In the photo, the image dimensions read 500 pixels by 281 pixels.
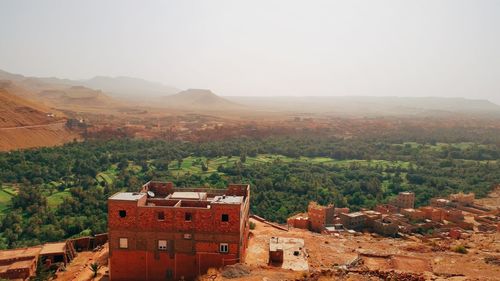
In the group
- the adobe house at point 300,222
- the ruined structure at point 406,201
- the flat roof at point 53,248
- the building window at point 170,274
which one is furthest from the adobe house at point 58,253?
the ruined structure at point 406,201

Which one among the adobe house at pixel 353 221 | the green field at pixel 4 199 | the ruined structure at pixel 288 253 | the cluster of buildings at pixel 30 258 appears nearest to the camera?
the ruined structure at pixel 288 253

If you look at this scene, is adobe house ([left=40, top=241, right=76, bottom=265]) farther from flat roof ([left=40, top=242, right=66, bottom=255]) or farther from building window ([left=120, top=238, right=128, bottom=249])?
building window ([left=120, top=238, right=128, bottom=249])

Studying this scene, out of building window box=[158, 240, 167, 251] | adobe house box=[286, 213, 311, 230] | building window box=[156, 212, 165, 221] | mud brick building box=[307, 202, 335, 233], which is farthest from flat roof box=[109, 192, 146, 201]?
mud brick building box=[307, 202, 335, 233]

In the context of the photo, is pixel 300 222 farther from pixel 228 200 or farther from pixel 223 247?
pixel 223 247

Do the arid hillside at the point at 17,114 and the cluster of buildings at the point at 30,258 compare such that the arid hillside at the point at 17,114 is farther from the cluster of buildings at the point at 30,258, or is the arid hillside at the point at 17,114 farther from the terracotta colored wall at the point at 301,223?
the terracotta colored wall at the point at 301,223

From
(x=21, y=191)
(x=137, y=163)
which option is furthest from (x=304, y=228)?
(x=137, y=163)

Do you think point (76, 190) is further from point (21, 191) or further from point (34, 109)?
point (34, 109)

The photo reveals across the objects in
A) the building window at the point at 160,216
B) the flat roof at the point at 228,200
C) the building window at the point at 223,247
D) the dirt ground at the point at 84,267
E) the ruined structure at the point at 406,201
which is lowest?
the ruined structure at the point at 406,201
